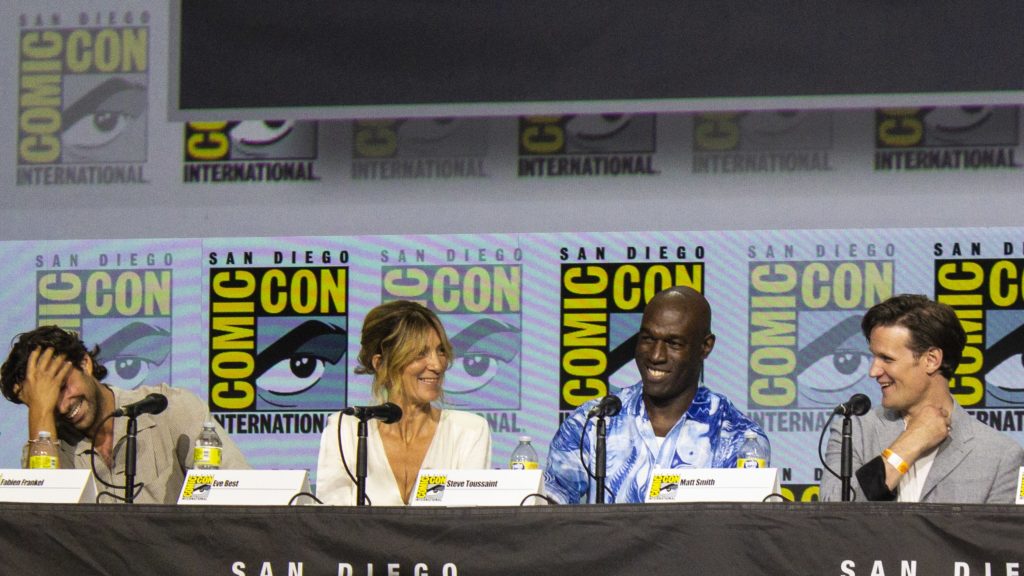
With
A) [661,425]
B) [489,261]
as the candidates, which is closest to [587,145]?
[489,261]

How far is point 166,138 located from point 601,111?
1675mm

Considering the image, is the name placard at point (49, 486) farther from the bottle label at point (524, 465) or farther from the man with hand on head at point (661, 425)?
the man with hand on head at point (661, 425)

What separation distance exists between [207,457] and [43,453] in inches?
19.2

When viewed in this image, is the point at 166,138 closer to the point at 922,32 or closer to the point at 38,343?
the point at 38,343

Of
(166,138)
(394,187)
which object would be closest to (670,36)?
(394,187)

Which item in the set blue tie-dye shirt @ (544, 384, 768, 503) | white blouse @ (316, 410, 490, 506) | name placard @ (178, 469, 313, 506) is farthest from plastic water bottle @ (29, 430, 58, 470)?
blue tie-dye shirt @ (544, 384, 768, 503)

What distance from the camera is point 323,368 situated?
16.3ft

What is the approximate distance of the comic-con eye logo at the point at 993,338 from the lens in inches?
178

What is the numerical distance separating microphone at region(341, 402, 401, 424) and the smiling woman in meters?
0.42

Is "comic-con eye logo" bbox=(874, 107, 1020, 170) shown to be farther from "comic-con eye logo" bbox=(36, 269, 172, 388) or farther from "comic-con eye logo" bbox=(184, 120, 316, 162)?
"comic-con eye logo" bbox=(36, 269, 172, 388)

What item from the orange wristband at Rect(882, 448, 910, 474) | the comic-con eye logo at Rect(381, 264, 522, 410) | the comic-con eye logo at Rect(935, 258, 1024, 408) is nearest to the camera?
the orange wristband at Rect(882, 448, 910, 474)

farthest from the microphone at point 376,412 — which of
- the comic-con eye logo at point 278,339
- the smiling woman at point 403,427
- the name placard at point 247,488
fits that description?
the comic-con eye logo at point 278,339

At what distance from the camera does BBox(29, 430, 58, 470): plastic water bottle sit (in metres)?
3.42

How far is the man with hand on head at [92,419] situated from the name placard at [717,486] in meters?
1.32
